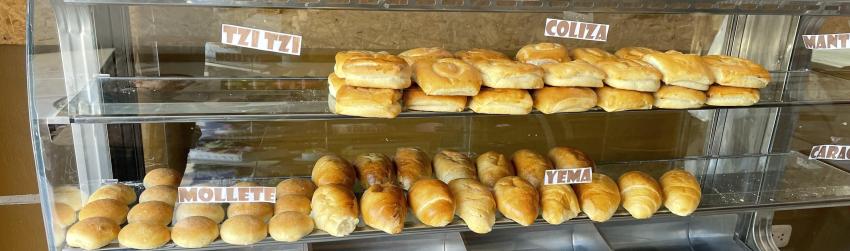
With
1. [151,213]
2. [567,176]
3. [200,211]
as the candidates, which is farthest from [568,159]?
[151,213]

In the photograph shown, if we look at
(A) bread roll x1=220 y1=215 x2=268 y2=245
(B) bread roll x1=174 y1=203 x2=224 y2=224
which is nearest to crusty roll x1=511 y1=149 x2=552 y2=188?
(A) bread roll x1=220 y1=215 x2=268 y2=245

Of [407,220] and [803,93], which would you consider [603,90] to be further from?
[803,93]

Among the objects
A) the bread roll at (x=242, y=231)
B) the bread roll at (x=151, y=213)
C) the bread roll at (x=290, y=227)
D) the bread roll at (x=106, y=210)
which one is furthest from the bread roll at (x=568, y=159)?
the bread roll at (x=106, y=210)

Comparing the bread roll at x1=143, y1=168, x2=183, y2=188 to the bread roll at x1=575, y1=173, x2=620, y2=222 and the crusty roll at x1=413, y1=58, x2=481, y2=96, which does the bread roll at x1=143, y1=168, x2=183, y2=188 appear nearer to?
the crusty roll at x1=413, y1=58, x2=481, y2=96

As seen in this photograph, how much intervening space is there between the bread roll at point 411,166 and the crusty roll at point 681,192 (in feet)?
2.74

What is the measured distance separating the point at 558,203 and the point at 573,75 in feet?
1.42

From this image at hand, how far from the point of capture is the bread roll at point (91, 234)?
157cm

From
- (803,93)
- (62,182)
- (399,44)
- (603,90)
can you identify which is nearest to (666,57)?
(603,90)

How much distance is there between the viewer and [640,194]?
196 cm

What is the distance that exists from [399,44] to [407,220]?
97 centimetres

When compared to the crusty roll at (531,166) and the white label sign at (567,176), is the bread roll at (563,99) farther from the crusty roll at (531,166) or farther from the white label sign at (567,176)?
the crusty roll at (531,166)

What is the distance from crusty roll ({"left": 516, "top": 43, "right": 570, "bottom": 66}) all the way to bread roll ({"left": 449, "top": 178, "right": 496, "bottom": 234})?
44cm

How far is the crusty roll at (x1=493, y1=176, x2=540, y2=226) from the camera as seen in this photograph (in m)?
1.79

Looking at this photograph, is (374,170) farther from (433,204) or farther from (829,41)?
(829,41)
